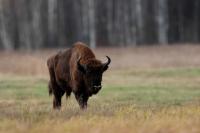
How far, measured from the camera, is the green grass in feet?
45.3

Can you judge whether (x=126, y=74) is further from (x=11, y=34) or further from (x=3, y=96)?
(x=11, y=34)

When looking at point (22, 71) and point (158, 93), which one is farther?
point (22, 71)

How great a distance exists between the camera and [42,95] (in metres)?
25.4

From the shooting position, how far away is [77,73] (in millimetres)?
18000

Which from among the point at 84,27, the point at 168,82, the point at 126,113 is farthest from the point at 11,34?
the point at 126,113

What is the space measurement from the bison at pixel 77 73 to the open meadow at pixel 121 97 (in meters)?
0.41

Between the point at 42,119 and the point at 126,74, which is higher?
the point at 42,119

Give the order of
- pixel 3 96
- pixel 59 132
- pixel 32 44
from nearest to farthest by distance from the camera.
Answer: pixel 59 132
pixel 3 96
pixel 32 44

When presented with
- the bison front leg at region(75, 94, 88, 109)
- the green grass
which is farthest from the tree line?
the bison front leg at region(75, 94, 88, 109)

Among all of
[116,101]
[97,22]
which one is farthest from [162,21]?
[116,101]

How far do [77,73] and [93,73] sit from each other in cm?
75

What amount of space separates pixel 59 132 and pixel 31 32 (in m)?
37.7

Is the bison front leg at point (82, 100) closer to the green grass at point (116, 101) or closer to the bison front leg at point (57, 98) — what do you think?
the green grass at point (116, 101)

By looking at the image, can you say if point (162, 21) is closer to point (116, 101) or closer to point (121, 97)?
point (121, 97)
